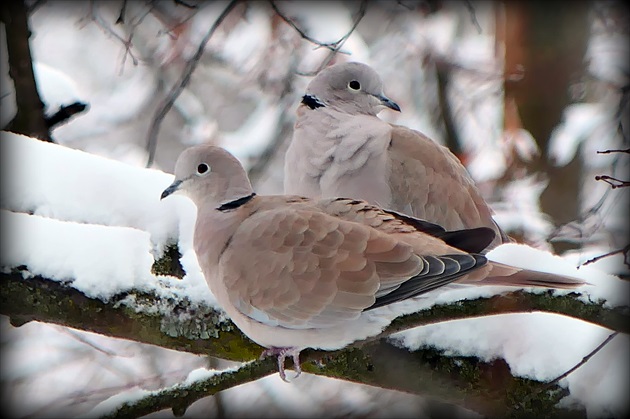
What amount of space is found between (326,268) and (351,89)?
1528 millimetres

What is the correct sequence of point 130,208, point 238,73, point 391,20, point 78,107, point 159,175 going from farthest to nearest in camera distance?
point 238,73 < point 391,20 < point 78,107 < point 159,175 < point 130,208

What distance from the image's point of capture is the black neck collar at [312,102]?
3605 millimetres

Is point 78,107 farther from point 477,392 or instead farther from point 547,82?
point 547,82

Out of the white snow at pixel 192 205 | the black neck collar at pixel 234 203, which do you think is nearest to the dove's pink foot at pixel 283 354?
the white snow at pixel 192 205

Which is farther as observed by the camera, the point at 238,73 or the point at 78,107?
the point at 238,73

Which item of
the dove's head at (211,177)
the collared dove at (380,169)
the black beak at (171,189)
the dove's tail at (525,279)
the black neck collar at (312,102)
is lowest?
the dove's tail at (525,279)

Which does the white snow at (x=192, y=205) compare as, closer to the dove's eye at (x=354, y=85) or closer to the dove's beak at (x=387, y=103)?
the dove's eye at (x=354, y=85)

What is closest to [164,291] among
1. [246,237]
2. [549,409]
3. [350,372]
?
[246,237]

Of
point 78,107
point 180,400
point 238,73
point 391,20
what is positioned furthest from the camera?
point 238,73

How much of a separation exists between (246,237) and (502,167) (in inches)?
160

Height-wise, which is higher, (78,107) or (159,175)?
(78,107)

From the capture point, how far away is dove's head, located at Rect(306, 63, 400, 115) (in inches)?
144

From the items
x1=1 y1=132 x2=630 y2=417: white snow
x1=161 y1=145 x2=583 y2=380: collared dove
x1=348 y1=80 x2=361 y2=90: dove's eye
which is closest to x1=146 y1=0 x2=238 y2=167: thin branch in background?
x1=348 y1=80 x2=361 y2=90: dove's eye

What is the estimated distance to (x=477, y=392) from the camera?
97.1 inches
